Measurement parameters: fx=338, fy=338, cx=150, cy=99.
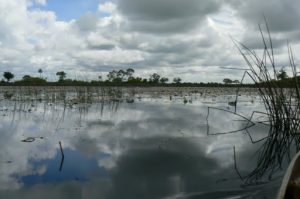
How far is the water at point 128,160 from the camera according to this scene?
400 cm

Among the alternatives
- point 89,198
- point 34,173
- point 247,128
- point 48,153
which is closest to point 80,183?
point 89,198

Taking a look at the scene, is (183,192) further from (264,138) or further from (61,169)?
(264,138)

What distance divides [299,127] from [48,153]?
15.0 feet

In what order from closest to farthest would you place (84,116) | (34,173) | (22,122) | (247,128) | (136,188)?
(136,188) < (34,173) < (247,128) < (22,122) < (84,116)

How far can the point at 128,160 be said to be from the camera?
211 inches

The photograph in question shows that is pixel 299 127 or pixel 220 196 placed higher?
pixel 299 127

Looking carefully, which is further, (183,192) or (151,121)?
(151,121)

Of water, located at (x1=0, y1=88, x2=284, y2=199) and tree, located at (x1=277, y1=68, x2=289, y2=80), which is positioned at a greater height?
tree, located at (x1=277, y1=68, x2=289, y2=80)

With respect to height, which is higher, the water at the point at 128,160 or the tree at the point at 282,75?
the tree at the point at 282,75

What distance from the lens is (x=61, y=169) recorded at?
484 centimetres

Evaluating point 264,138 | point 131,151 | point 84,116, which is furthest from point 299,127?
point 84,116

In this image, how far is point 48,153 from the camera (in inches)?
224

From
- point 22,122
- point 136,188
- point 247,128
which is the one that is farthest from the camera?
point 22,122

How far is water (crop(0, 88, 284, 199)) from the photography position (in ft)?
13.1
